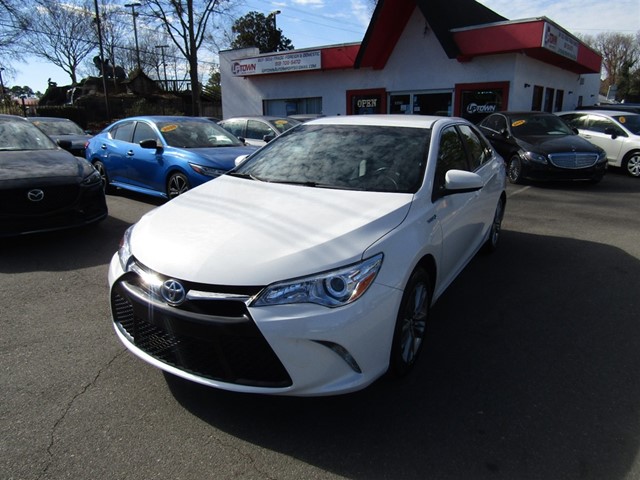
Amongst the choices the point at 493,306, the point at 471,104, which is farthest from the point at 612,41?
the point at 493,306

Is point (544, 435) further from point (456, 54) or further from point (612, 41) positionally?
point (612, 41)

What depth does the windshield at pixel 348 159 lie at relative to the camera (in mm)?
3289

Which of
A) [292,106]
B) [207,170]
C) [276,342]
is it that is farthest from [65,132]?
[276,342]

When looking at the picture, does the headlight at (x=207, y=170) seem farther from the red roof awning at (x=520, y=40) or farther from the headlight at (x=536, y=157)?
the red roof awning at (x=520, y=40)

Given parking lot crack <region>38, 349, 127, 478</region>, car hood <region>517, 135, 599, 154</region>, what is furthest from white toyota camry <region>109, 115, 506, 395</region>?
car hood <region>517, 135, 599, 154</region>

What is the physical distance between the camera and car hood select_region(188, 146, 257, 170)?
6.92 metres

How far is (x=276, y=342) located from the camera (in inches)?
85.4

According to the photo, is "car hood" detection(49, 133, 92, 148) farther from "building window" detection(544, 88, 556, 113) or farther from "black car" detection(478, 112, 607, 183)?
"building window" detection(544, 88, 556, 113)

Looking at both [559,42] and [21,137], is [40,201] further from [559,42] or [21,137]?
[559,42]

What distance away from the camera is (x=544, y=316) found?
151 inches

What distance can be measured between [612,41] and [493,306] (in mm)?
85919

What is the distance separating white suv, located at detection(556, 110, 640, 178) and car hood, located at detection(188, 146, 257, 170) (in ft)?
31.2

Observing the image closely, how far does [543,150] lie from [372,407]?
8.63 meters

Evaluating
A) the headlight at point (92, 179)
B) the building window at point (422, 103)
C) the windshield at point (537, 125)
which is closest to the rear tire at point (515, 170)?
the windshield at point (537, 125)
